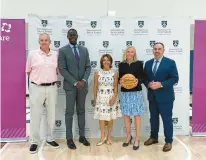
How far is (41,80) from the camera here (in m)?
4.33

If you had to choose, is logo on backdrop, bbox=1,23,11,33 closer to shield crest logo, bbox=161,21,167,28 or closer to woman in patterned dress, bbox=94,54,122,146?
woman in patterned dress, bbox=94,54,122,146

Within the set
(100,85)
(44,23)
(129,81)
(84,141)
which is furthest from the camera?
(44,23)

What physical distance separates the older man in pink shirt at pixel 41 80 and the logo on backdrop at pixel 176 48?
207 centimetres

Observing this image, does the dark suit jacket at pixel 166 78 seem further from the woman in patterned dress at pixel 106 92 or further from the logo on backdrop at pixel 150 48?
the logo on backdrop at pixel 150 48

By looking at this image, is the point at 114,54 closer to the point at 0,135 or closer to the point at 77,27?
the point at 77,27

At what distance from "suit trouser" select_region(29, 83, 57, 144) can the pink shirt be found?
123 millimetres

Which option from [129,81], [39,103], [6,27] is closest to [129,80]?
[129,81]

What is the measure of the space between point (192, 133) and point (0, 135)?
3418 millimetres

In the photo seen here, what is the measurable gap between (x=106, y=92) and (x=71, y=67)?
676 mm

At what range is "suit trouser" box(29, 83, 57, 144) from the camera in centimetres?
438

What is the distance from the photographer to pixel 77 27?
4980 millimetres

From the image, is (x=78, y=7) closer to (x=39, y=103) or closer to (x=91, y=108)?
(x=91, y=108)

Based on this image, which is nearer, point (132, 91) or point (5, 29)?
point (132, 91)

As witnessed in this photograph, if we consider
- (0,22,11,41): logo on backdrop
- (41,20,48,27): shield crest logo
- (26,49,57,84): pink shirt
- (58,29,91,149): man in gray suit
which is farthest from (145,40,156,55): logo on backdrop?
(0,22,11,41): logo on backdrop
